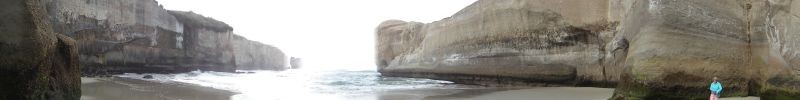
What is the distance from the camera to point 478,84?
18031 millimetres

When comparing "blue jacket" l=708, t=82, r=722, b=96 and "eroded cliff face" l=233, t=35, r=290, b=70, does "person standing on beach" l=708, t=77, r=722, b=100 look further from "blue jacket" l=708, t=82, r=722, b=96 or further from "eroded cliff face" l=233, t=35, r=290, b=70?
"eroded cliff face" l=233, t=35, r=290, b=70

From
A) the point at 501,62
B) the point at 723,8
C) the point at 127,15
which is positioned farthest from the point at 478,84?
the point at 127,15

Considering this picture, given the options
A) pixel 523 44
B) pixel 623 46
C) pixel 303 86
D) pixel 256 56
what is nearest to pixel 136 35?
pixel 303 86

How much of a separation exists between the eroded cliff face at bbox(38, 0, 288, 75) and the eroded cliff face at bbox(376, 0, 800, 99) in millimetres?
11578

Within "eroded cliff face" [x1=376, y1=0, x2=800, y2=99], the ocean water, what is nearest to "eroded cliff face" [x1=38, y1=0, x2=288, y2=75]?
the ocean water

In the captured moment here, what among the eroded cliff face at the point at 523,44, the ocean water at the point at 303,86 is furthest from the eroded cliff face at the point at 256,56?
the eroded cliff face at the point at 523,44

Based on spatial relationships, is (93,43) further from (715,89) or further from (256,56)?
(256,56)

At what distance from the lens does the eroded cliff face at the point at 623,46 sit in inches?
329

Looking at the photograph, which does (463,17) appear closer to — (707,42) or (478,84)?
(478,84)

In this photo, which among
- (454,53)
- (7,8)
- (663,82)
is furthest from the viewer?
(454,53)

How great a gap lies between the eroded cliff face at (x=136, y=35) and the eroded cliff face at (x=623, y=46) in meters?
11.6

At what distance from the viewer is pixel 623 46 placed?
10.3 metres

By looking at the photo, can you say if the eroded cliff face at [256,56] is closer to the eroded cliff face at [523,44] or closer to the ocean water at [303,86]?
the ocean water at [303,86]

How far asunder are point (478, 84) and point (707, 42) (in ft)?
31.4
